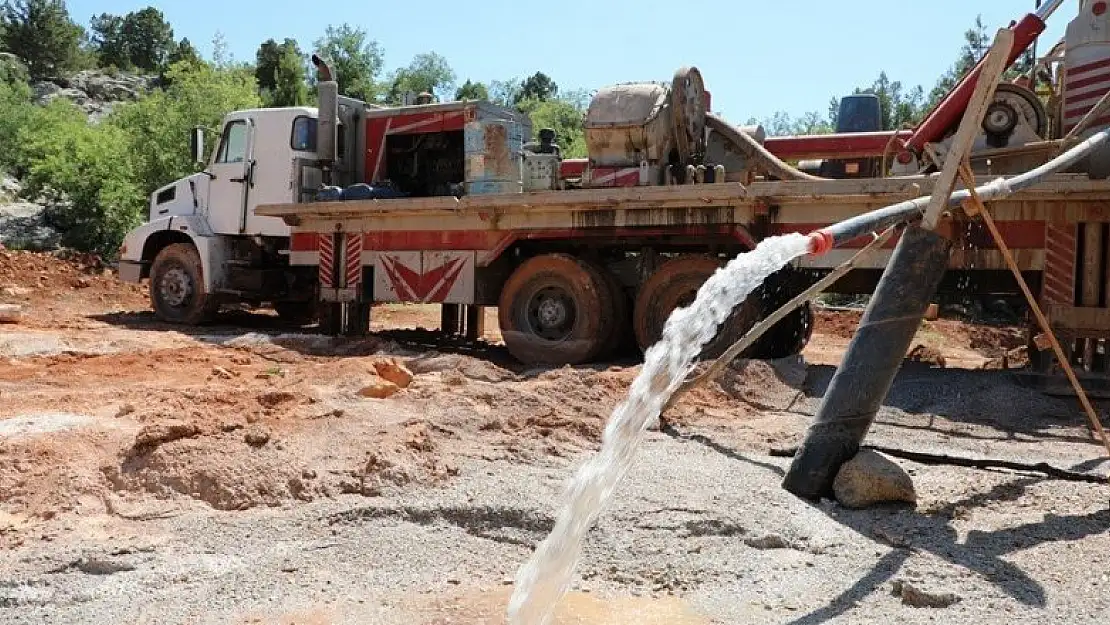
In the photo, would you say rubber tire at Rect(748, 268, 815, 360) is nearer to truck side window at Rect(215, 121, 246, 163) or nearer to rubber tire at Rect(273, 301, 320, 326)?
truck side window at Rect(215, 121, 246, 163)

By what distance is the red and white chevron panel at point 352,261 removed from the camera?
12969mm

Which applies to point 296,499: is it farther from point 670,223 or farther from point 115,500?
point 670,223

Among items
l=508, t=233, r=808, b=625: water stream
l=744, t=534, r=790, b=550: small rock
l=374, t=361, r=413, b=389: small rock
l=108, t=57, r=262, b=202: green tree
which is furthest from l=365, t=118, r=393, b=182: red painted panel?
l=108, t=57, r=262, b=202: green tree

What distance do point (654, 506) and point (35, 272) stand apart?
61.2 feet

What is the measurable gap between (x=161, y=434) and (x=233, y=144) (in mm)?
9939

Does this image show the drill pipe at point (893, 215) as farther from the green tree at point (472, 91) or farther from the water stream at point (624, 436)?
the green tree at point (472, 91)

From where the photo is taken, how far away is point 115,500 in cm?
525

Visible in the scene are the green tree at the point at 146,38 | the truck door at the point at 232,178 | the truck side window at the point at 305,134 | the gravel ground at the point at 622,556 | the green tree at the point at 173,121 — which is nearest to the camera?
the gravel ground at the point at 622,556

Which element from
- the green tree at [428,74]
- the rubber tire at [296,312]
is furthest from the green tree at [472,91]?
the rubber tire at [296,312]

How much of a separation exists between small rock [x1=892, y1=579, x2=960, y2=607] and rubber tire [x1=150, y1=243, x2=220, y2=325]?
12430 millimetres

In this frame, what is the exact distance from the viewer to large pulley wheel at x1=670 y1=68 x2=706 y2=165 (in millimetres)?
11234

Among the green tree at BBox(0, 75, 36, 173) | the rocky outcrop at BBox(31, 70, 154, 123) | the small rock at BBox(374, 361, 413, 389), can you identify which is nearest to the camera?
the small rock at BBox(374, 361, 413, 389)

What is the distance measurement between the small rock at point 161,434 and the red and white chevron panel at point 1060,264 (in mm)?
6766

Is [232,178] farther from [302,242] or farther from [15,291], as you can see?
[15,291]
